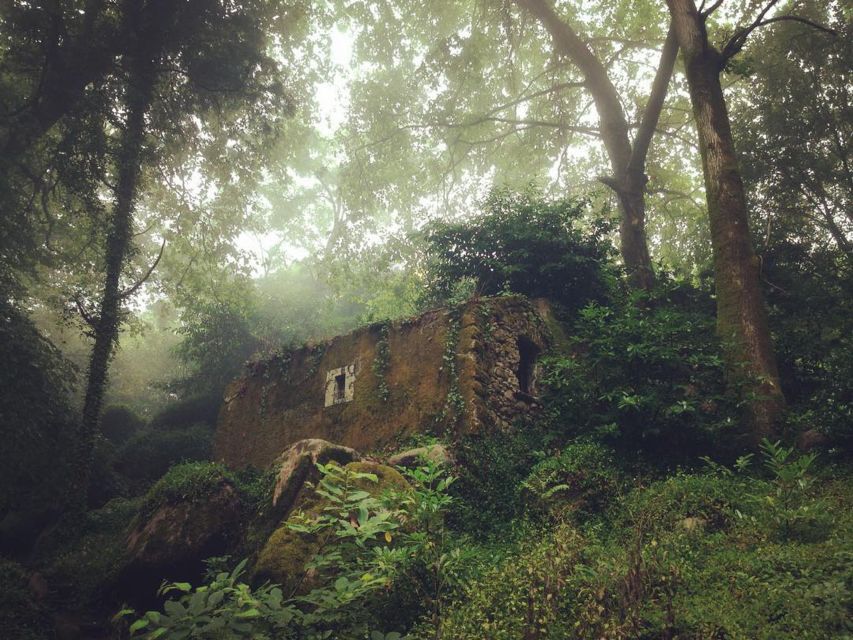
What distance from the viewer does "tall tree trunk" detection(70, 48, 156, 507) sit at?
1105 centimetres

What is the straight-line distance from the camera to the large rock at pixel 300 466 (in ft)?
19.2

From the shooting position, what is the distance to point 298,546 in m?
5.06

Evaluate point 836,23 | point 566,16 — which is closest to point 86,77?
point 566,16

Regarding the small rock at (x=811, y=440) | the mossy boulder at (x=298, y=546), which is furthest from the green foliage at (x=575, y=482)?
the small rock at (x=811, y=440)

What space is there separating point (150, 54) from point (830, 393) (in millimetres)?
15826

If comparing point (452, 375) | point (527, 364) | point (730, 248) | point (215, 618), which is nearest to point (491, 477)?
point (452, 375)

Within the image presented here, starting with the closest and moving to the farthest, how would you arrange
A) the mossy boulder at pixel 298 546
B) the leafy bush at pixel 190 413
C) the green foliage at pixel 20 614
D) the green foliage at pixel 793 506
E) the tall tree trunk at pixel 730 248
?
the green foliage at pixel 793 506, the mossy boulder at pixel 298 546, the green foliage at pixel 20 614, the tall tree trunk at pixel 730 248, the leafy bush at pixel 190 413

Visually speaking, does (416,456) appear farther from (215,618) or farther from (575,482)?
(215,618)

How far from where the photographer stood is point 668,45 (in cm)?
1067

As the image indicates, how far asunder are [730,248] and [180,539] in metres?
9.16

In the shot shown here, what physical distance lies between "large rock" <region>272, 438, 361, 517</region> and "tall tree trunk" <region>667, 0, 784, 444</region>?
5.38 meters

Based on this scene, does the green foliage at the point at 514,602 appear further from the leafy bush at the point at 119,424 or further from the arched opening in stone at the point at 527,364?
the leafy bush at the point at 119,424

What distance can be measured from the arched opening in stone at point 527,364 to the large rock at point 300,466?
392 cm

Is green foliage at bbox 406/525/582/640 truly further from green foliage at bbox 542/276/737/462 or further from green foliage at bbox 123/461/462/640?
green foliage at bbox 542/276/737/462
